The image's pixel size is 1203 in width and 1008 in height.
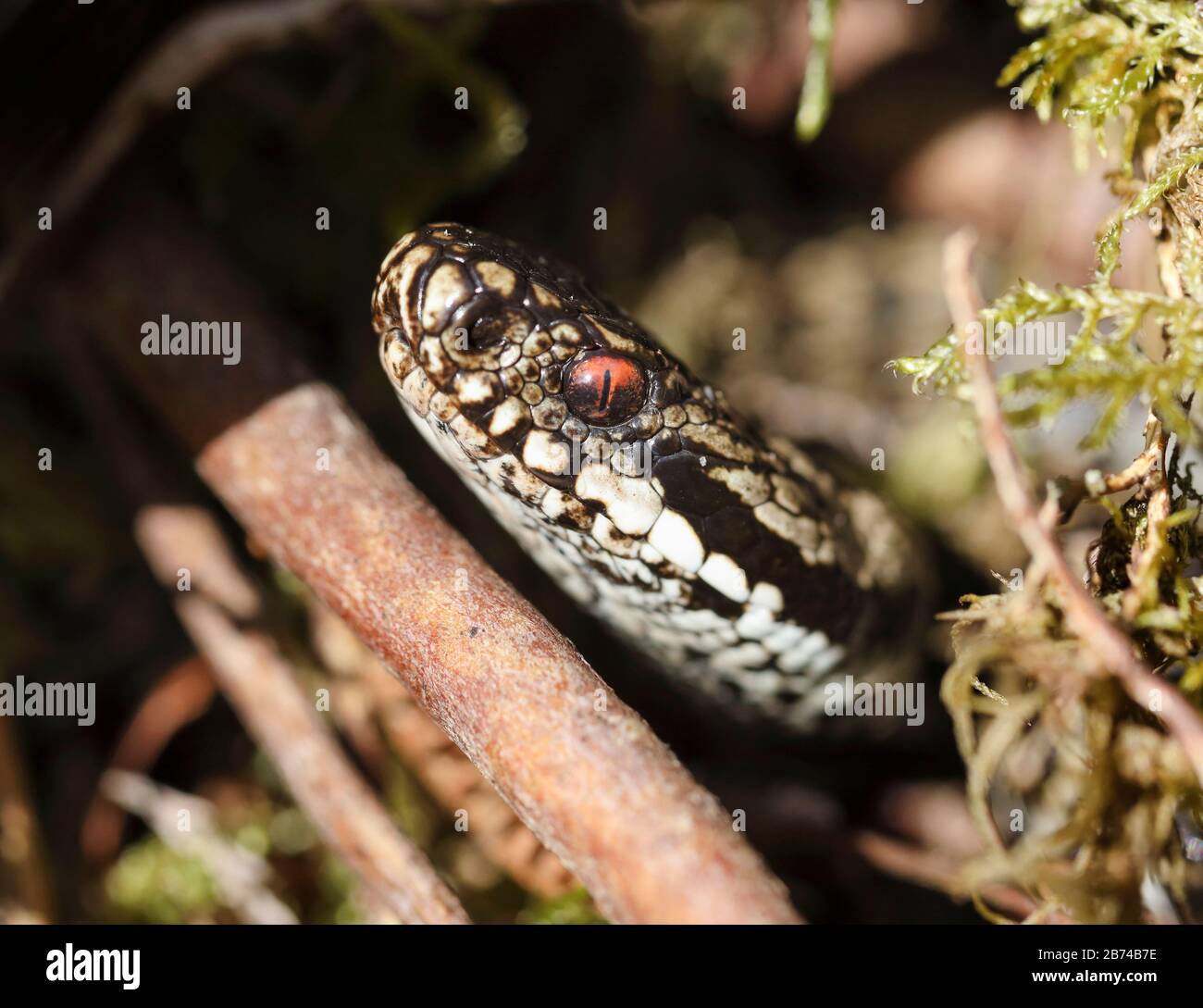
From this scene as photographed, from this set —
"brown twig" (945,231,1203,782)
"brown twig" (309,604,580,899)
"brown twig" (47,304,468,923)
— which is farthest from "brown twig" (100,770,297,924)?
"brown twig" (945,231,1203,782)

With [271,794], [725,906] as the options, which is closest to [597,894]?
[725,906]

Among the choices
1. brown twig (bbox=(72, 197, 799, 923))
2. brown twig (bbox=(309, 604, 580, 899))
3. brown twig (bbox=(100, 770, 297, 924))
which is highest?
brown twig (bbox=(72, 197, 799, 923))

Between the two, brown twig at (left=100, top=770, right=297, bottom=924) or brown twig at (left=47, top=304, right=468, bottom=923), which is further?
brown twig at (left=100, top=770, right=297, bottom=924)

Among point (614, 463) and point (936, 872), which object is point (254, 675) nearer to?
point (614, 463)

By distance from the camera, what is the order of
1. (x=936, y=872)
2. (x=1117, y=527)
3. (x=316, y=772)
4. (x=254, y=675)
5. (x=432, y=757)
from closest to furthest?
(x=1117, y=527), (x=316, y=772), (x=936, y=872), (x=254, y=675), (x=432, y=757)

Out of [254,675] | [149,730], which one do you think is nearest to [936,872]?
[254,675]

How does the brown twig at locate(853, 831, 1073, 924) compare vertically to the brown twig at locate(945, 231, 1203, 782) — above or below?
below

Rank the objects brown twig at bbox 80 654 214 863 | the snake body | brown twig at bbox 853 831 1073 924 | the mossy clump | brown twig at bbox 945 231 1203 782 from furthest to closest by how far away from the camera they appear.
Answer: brown twig at bbox 80 654 214 863, brown twig at bbox 853 831 1073 924, the snake body, the mossy clump, brown twig at bbox 945 231 1203 782

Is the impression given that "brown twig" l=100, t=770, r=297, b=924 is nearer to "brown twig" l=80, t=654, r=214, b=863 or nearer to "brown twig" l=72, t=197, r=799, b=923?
"brown twig" l=80, t=654, r=214, b=863
